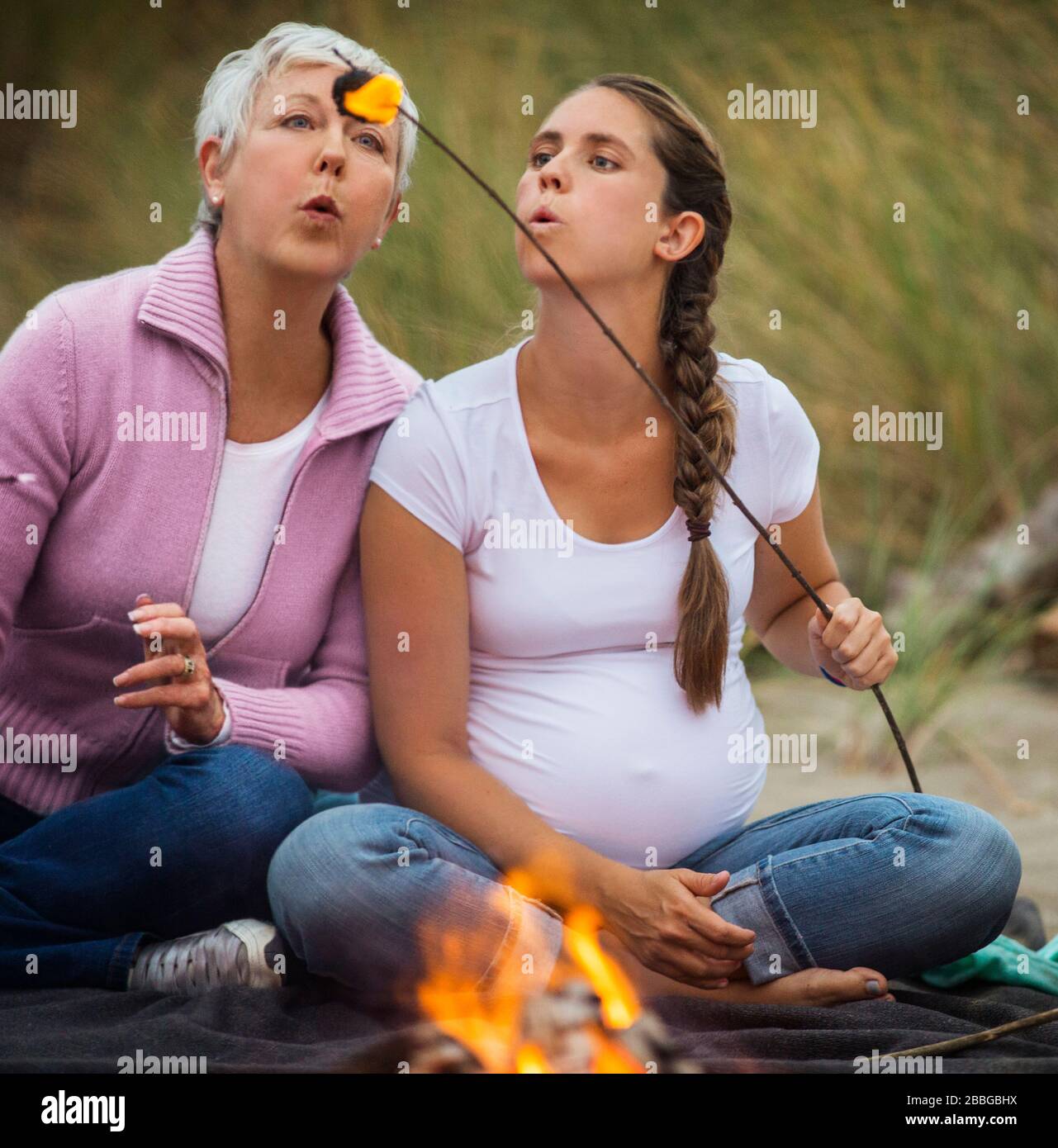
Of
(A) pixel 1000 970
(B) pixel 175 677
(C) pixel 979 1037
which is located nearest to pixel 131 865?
(B) pixel 175 677

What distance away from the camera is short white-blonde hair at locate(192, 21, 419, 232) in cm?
210

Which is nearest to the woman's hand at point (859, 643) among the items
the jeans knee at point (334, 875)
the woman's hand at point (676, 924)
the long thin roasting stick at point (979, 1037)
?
the woman's hand at point (676, 924)

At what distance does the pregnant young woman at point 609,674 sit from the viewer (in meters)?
1.93

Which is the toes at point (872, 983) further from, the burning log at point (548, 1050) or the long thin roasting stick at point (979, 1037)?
the burning log at point (548, 1050)

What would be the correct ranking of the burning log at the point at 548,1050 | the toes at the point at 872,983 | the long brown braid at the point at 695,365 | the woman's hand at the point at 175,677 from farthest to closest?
the long brown braid at the point at 695,365 < the toes at the point at 872,983 < the woman's hand at the point at 175,677 < the burning log at the point at 548,1050

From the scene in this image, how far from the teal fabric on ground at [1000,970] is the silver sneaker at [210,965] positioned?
3.14ft

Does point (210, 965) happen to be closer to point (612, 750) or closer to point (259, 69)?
point (612, 750)

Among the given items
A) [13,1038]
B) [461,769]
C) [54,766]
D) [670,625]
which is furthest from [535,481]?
[13,1038]

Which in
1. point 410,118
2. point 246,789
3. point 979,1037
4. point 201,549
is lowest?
point 979,1037

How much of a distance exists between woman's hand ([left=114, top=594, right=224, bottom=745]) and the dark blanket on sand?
0.36 meters

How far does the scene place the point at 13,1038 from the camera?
179 cm

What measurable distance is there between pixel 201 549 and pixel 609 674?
610mm

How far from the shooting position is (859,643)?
2016 mm
